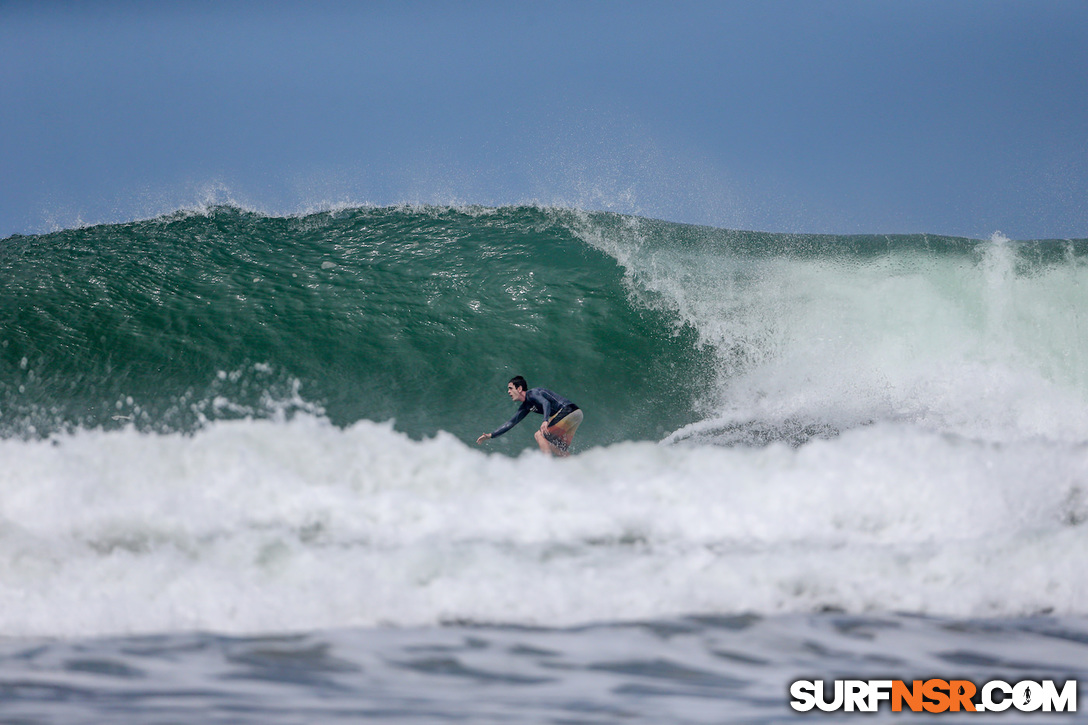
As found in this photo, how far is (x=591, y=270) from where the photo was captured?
9477 mm

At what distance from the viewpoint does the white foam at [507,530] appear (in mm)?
3205

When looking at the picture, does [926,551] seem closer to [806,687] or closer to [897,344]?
[806,687]

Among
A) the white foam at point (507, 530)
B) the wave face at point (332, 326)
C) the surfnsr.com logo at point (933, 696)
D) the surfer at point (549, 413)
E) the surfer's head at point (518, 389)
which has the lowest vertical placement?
the surfnsr.com logo at point (933, 696)

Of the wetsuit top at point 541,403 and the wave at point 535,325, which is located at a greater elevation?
the wave at point 535,325

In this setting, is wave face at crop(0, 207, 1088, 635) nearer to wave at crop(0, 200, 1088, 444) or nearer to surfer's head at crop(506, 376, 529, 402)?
wave at crop(0, 200, 1088, 444)

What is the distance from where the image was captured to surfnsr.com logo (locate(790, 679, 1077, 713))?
2.42 m

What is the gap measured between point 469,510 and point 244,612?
1303mm

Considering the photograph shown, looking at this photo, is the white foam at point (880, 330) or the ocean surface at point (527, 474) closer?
the ocean surface at point (527, 474)

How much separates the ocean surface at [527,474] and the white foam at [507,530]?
0.02 metres

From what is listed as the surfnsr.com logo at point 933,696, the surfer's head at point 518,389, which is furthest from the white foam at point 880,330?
the surfnsr.com logo at point 933,696

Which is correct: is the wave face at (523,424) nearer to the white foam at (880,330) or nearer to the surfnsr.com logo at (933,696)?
the white foam at (880,330)

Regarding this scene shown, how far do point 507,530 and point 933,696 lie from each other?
6.65 feet

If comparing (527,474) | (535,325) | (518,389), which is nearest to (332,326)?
(535,325)

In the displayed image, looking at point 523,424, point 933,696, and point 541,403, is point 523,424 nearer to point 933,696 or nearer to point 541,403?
point 541,403
